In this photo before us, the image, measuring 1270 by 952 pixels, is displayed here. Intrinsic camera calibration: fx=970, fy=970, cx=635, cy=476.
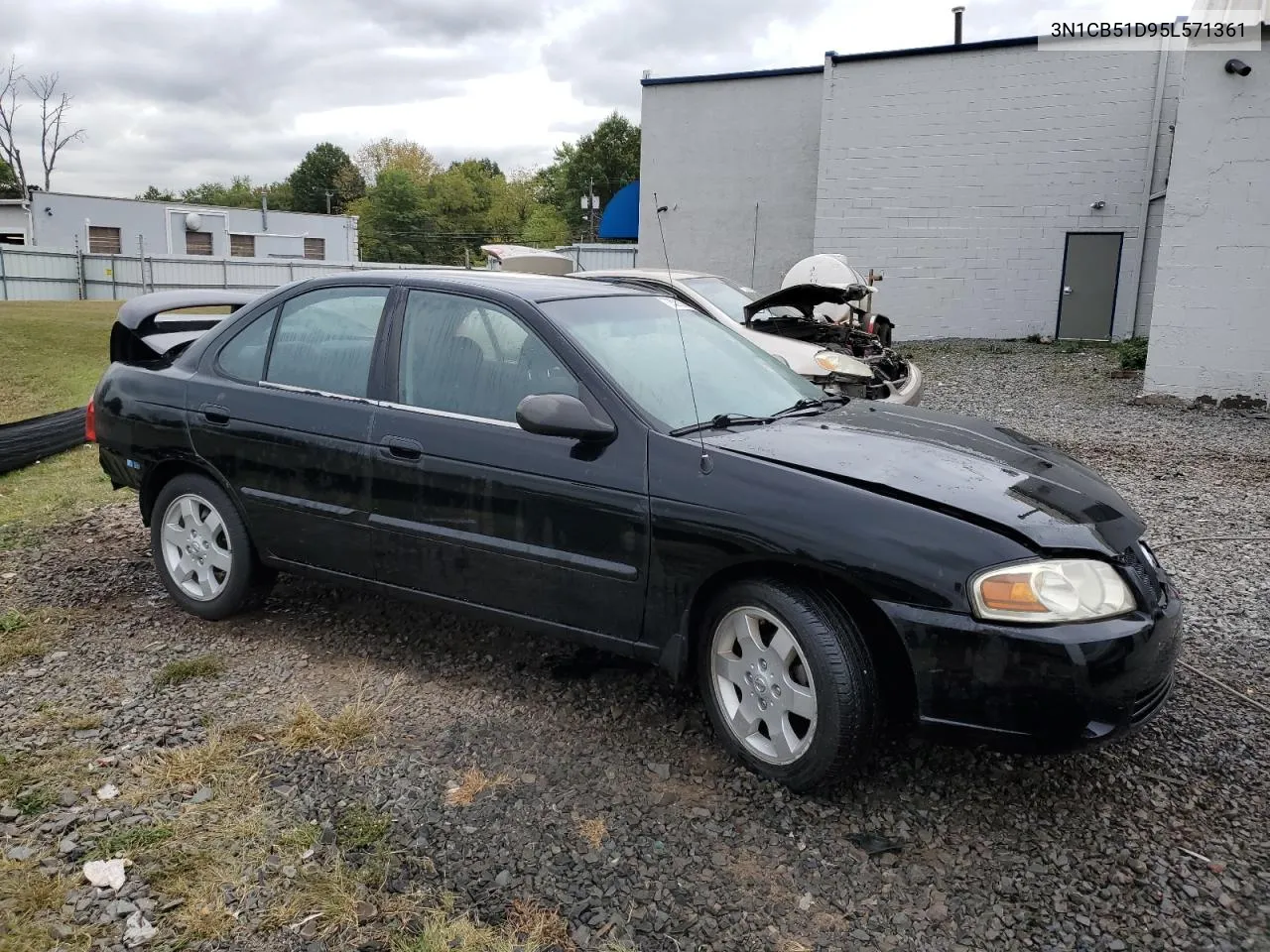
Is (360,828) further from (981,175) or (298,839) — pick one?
(981,175)

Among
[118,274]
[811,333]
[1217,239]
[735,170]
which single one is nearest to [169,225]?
[118,274]

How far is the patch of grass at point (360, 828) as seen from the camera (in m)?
2.82

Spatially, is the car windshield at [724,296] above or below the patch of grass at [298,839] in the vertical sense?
above

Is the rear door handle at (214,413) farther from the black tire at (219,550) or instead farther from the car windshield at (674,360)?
the car windshield at (674,360)

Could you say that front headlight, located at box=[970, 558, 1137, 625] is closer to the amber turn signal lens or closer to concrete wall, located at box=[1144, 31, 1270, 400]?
the amber turn signal lens

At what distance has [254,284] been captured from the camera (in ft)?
97.6

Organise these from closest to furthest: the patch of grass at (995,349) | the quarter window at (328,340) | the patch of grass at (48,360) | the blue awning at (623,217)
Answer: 1. the quarter window at (328,340)
2. the patch of grass at (48,360)
3. the patch of grass at (995,349)
4. the blue awning at (623,217)

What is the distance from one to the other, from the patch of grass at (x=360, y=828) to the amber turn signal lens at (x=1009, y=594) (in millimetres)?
1872

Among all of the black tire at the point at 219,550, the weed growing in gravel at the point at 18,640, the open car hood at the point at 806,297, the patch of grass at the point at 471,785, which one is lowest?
the weed growing in gravel at the point at 18,640

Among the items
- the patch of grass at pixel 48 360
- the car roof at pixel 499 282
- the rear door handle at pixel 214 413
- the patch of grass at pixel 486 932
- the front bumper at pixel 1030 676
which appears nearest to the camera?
the patch of grass at pixel 486 932

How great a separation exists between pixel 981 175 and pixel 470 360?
1671 cm

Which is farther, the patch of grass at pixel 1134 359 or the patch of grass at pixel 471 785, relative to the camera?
the patch of grass at pixel 1134 359

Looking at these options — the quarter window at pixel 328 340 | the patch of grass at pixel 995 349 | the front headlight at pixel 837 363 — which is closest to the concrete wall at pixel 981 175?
the patch of grass at pixel 995 349

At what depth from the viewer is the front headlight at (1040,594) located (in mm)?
2719
